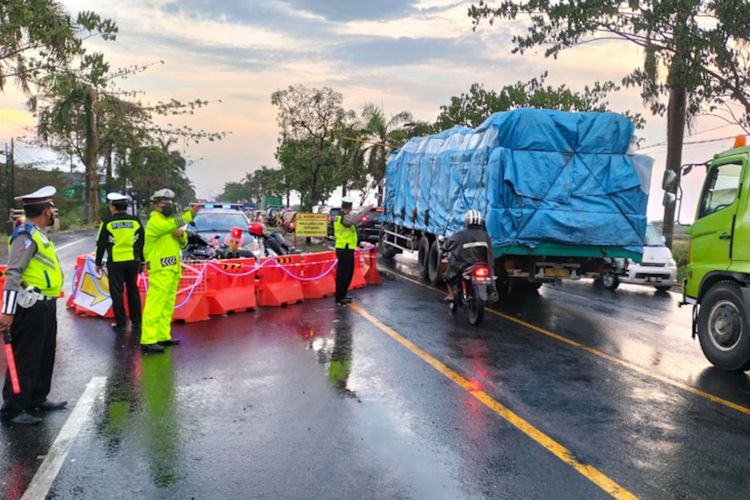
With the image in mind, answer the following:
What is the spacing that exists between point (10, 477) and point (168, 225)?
3846mm

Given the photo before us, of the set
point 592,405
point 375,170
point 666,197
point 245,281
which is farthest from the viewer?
point 375,170

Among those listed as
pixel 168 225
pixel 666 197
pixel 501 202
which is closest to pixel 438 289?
pixel 501 202

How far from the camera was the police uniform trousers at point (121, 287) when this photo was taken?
839cm

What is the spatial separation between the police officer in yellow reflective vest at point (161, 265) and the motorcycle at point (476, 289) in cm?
400

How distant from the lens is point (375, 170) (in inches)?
1411

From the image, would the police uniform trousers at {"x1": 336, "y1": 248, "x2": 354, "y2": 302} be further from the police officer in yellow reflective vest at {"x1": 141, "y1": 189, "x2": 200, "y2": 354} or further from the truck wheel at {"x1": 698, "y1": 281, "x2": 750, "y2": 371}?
the truck wheel at {"x1": 698, "y1": 281, "x2": 750, "y2": 371}

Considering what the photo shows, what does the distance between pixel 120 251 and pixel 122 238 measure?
0.59ft

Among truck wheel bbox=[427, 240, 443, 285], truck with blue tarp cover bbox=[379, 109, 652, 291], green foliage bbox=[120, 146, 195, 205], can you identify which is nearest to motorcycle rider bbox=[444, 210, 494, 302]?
truck with blue tarp cover bbox=[379, 109, 652, 291]

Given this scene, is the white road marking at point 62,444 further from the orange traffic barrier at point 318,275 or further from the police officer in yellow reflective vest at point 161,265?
the orange traffic barrier at point 318,275

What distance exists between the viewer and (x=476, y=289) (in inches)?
344

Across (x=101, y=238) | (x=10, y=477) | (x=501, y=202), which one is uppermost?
(x=501, y=202)

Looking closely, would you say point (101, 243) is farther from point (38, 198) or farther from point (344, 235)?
point (344, 235)

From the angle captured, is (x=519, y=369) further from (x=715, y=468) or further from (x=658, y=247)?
(x=658, y=247)

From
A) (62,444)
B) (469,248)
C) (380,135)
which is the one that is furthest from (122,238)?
(380,135)
